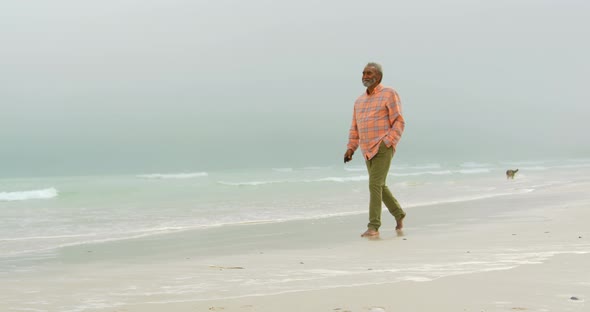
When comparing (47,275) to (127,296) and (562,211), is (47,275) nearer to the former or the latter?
(127,296)

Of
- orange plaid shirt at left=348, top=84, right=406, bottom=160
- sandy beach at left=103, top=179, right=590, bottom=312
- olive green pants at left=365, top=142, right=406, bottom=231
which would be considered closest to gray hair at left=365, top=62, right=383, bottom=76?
orange plaid shirt at left=348, top=84, right=406, bottom=160

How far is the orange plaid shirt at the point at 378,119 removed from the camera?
614 cm

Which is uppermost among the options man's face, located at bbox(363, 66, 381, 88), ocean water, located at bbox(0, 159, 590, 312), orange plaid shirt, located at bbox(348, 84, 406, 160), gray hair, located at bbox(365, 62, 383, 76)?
gray hair, located at bbox(365, 62, 383, 76)

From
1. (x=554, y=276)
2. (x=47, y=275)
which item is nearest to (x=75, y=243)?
(x=47, y=275)

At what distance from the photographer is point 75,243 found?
6.83 meters

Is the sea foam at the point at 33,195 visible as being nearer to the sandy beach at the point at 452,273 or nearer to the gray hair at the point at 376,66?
the gray hair at the point at 376,66

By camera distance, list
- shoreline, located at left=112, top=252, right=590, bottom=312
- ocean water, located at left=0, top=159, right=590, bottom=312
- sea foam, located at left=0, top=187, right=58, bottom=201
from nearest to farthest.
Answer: shoreline, located at left=112, top=252, right=590, bottom=312, ocean water, located at left=0, top=159, right=590, bottom=312, sea foam, located at left=0, top=187, right=58, bottom=201

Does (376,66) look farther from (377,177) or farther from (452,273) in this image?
(452,273)

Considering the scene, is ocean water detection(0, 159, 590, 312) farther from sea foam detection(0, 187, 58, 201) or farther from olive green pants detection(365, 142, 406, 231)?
sea foam detection(0, 187, 58, 201)

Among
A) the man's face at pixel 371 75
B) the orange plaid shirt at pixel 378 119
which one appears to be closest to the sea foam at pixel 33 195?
the orange plaid shirt at pixel 378 119

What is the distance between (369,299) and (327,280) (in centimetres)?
66

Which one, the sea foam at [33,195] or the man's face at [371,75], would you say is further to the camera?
the sea foam at [33,195]

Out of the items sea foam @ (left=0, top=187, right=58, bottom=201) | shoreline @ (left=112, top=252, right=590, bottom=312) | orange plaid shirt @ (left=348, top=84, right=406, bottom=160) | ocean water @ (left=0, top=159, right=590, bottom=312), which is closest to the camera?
shoreline @ (left=112, top=252, right=590, bottom=312)

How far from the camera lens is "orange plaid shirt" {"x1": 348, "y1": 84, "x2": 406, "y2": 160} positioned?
6.14 meters
